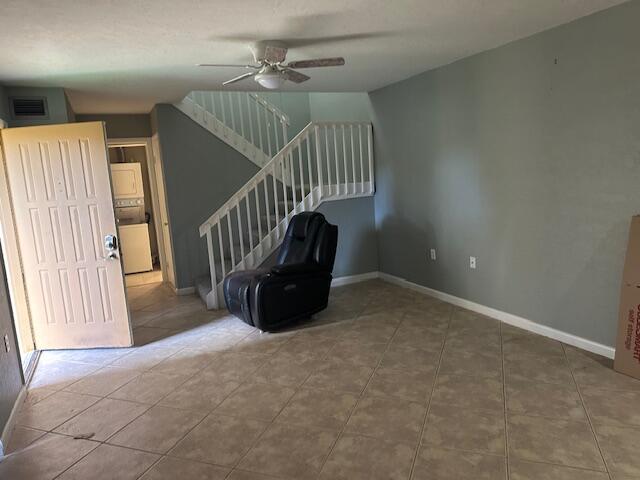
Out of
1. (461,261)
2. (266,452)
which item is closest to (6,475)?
(266,452)

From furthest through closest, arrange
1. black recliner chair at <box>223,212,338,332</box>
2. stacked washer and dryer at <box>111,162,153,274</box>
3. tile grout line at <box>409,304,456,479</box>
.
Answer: stacked washer and dryer at <box>111,162,153,274</box>
black recliner chair at <box>223,212,338,332</box>
tile grout line at <box>409,304,456,479</box>

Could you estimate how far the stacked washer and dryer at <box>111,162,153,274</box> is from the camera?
24.2ft

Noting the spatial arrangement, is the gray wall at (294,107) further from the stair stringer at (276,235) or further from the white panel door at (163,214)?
the white panel door at (163,214)

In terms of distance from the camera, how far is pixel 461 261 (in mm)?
4488

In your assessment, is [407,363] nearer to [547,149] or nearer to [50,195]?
[547,149]

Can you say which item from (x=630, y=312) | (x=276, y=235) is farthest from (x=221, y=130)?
(x=630, y=312)

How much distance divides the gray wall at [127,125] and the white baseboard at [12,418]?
3.69m

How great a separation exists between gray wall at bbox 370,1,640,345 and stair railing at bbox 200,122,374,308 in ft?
2.27

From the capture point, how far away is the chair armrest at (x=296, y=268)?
160 inches

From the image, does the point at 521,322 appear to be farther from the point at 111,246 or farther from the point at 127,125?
the point at 127,125

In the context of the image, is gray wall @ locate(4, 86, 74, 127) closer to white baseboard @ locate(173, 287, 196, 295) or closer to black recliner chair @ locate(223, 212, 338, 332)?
black recliner chair @ locate(223, 212, 338, 332)

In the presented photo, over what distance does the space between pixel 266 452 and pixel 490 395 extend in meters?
1.42

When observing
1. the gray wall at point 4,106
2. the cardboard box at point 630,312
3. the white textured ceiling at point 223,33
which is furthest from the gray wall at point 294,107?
the cardboard box at point 630,312

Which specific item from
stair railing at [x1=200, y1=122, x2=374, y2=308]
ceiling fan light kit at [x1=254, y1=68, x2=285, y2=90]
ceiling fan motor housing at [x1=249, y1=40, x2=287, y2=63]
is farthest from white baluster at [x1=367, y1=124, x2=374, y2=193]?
ceiling fan motor housing at [x1=249, y1=40, x2=287, y2=63]
